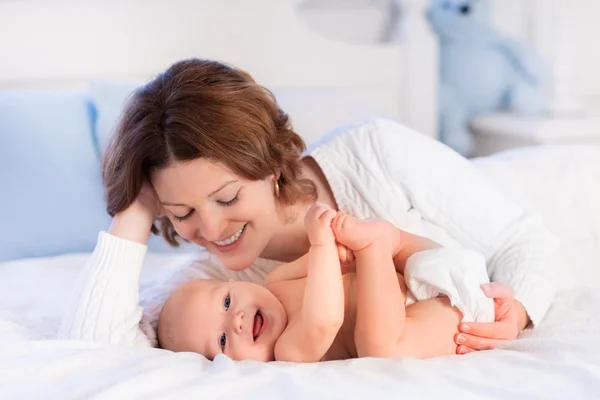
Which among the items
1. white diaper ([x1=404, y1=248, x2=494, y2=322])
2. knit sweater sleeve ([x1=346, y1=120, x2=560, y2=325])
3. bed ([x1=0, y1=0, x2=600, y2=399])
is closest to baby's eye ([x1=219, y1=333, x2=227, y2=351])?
bed ([x1=0, y1=0, x2=600, y2=399])

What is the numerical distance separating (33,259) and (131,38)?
0.95 meters

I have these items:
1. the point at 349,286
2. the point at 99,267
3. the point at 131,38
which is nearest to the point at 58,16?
the point at 131,38

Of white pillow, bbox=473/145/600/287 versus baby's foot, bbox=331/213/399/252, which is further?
white pillow, bbox=473/145/600/287

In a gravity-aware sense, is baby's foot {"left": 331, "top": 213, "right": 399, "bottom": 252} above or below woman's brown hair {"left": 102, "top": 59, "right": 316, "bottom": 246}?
below

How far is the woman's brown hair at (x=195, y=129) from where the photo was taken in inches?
54.2

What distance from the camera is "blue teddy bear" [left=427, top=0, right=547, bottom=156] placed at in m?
3.16

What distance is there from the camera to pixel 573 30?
11.1 ft

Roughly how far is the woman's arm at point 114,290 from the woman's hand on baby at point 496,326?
1.83ft

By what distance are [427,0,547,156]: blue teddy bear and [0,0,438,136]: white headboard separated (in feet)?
0.75

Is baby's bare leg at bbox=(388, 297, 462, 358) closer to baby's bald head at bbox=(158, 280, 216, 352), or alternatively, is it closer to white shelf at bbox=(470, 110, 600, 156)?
baby's bald head at bbox=(158, 280, 216, 352)

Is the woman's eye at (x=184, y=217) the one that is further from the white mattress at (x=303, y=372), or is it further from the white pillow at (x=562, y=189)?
the white pillow at (x=562, y=189)

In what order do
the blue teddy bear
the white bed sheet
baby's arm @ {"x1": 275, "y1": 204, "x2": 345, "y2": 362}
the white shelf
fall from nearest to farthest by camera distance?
the white bed sheet, baby's arm @ {"x1": 275, "y1": 204, "x2": 345, "y2": 362}, the white shelf, the blue teddy bear

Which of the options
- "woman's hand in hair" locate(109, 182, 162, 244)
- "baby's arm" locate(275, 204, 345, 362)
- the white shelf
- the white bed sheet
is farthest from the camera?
the white shelf

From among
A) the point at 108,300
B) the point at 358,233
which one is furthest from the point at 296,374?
the point at 108,300
